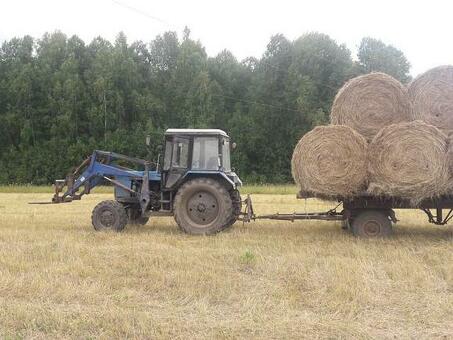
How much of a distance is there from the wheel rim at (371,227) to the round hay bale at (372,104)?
1.38 meters

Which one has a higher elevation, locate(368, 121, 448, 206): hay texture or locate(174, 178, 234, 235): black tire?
locate(368, 121, 448, 206): hay texture

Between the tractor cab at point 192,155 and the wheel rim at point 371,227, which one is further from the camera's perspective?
the tractor cab at point 192,155

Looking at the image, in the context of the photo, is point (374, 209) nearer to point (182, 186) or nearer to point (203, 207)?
point (203, 207)

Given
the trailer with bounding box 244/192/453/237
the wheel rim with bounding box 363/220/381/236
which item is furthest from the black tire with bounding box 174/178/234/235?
the wheel rim with bounding box 363/220/381/236

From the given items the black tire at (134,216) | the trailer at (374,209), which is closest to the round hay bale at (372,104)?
the trailer at (374,209)

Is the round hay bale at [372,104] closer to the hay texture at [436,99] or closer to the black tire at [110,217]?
the hay texture at [436,99]

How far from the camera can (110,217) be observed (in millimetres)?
9930

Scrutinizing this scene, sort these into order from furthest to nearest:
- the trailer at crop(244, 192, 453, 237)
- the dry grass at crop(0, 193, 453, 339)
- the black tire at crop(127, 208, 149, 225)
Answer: the black tire at crop(127, 208, 149, 225) < the trailer at crop(244, 192, 453, 237) < the dry grass at crop(0, 193, 453, 339)

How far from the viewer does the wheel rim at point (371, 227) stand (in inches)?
364

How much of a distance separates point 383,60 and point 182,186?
98.3 ft

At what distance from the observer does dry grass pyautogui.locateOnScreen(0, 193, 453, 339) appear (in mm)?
4414

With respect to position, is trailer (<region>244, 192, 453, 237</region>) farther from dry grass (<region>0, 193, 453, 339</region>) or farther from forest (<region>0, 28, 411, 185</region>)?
forest (<region>0, 28, 411, 185</region>)

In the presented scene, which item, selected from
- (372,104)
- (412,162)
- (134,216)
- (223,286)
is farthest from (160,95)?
(223,286)

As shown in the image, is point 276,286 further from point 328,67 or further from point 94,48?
point 94,48
